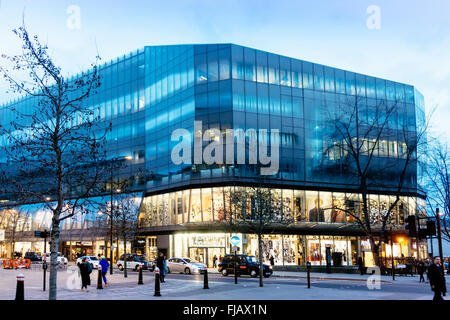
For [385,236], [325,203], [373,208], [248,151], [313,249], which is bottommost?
[313,249]

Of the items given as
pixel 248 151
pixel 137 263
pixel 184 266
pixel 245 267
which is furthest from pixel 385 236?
pixel 137 263

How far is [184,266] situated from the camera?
43.9m

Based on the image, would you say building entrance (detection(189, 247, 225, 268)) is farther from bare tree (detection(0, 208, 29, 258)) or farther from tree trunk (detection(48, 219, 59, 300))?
tree trunk (detection(48, 219, 59, 300))

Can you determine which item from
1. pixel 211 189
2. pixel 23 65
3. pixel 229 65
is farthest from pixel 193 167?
pixel 23 65

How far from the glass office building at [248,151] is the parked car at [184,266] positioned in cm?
945

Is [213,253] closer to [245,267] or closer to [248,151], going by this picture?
[248,151]

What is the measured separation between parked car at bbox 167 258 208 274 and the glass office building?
9449 mm

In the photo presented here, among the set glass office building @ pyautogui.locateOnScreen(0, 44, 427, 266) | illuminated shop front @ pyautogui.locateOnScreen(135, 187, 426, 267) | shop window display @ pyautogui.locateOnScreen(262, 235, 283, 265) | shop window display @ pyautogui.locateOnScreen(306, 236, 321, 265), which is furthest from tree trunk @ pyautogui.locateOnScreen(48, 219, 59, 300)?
shop window display @ pyautogui.locateOnScreen(306, 236, 321, 265)

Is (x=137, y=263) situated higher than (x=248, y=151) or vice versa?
(x=248, y=151)

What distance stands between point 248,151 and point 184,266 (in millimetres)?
18273

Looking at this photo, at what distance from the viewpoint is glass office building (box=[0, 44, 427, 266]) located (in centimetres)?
5806

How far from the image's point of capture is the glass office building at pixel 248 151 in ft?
190

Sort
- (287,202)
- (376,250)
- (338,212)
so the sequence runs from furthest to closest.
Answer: (338,212)
(287,202)
(376,250)
